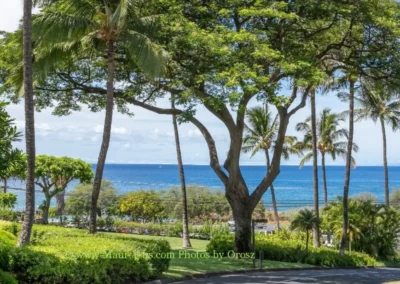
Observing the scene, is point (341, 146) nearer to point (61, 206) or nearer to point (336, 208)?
point (336, 208)

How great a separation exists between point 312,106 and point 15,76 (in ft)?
56.0

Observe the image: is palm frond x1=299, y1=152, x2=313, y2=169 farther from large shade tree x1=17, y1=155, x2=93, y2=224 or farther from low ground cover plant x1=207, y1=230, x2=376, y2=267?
large shade tree x1=17, y1=155, x2=93, y2=224

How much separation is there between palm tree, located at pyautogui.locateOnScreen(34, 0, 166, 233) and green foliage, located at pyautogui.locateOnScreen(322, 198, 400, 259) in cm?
1699

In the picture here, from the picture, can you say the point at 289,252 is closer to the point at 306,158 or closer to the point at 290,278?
the point at 290,278

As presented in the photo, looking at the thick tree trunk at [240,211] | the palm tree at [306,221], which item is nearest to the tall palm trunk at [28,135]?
the thick tree trunk at [240,211]

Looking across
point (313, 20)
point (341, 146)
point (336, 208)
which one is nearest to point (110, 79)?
point (313, 20)

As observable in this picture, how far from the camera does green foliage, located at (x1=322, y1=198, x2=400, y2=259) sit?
90.3ft

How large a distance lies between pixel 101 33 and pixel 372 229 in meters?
19.5

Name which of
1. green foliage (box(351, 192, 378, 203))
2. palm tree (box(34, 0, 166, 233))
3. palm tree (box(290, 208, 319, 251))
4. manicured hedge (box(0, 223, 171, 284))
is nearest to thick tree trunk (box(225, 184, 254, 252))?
palm tree (box(290, 208, 319, 251))

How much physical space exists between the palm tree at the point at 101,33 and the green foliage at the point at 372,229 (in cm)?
1699

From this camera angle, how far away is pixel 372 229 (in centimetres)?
2778

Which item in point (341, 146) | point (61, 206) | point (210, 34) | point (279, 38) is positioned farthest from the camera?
point (341, 146)

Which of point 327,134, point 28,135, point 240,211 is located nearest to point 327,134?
point 327,134

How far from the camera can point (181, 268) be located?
52.0ft
